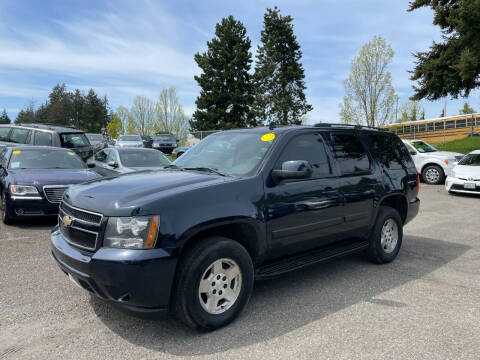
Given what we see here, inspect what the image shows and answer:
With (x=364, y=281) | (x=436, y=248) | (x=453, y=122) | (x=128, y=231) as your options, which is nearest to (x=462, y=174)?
(x=436, y=248)

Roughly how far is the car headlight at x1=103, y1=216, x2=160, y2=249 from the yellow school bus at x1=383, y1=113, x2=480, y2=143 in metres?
35.1

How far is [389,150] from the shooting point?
17.3 feet

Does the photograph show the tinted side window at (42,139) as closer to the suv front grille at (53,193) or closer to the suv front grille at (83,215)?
the suv front grille at (53,193)

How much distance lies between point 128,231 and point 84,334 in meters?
1.01

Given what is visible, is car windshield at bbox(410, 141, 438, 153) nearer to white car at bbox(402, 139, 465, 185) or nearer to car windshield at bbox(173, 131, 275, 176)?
white car at bbox(402, 139, 465, 185)

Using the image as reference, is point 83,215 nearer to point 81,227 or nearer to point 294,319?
point 81,227

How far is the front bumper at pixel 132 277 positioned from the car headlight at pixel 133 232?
5 centimetres

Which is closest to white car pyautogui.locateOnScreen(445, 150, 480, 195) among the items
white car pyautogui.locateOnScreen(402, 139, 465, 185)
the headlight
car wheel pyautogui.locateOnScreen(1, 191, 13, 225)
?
white car pyautogui.locateOnScreen(402, 139, 465, 185)

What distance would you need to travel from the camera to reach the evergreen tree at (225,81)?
4028 centimetres

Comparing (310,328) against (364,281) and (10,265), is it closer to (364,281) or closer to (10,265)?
(364,281)

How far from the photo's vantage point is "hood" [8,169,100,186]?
6.69 m

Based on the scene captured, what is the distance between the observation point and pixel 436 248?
581 cm

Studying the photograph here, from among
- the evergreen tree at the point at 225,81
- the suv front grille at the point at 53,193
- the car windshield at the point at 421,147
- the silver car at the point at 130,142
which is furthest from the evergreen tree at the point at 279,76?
the suv front grille at the point at 53,193

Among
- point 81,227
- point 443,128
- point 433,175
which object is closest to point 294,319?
point 81,227
